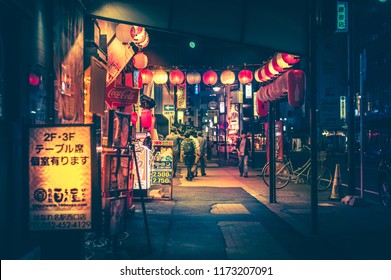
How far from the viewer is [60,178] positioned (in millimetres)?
5785

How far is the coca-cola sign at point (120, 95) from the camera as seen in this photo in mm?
10477

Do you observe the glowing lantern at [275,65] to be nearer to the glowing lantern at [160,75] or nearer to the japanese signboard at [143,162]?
the japanese signboard at [143,162]

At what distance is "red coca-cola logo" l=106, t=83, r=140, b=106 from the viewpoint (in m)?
10.5

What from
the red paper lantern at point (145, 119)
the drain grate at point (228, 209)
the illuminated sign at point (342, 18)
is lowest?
the drain grate at point (228, 209)

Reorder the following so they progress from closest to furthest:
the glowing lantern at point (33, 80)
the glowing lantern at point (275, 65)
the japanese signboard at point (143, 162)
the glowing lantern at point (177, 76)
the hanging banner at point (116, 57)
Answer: the glowing lantern at point (33, 80)
the japanese signboard at point (143, 162)
the hanging banner at point (116, 57)
the glowing lantern at point (275, 65)
the glowing lantern at point (177, 76)

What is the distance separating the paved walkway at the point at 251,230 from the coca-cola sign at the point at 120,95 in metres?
2.97

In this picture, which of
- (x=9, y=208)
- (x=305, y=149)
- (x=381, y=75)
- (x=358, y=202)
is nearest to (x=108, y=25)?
(x=9, y=208)

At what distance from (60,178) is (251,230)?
16.8ft

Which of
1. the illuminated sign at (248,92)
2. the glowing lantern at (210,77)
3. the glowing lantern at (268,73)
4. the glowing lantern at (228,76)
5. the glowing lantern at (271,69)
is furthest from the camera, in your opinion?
the illuminated sign at (248,92)

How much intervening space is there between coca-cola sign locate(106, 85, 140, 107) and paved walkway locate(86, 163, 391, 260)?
2972 mm

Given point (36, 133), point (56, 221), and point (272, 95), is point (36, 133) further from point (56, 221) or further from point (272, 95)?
point (272, 95)

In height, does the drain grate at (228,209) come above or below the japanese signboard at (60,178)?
below

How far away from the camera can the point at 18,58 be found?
21.7 ft

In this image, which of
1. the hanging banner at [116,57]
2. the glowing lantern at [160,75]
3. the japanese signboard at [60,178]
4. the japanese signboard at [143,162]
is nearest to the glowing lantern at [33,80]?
the japanese signboard at [60,178]
